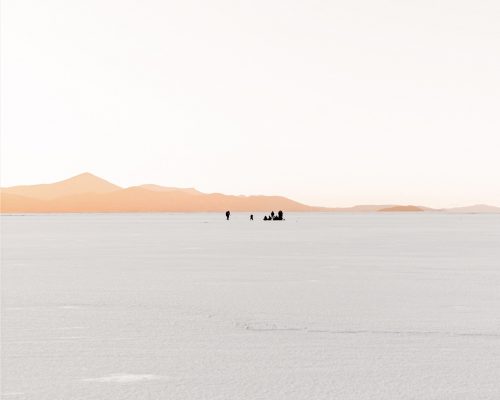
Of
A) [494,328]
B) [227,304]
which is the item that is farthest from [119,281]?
[494,328]

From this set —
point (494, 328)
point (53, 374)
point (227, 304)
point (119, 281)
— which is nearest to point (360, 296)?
point (227, 304)

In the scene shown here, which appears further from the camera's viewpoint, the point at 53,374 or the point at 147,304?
the point at 147,304

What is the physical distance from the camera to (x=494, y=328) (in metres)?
11.3

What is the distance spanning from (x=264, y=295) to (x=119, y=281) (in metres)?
4.72

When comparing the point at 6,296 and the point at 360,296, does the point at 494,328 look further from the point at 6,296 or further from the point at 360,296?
the point at 6,296

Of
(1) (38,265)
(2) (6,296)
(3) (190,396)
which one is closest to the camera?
(3) (190,396)

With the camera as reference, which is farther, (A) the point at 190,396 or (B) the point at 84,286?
(B) the point at 84,286

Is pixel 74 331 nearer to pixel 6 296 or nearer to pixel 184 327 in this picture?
pixel 184 327

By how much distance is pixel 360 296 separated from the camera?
15477 mm

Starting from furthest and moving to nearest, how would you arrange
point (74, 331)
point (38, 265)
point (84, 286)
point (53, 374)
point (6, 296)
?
point (38, 265) < point (84, 286) < point (6, 296) < point (74, 331) < point (53, 374)

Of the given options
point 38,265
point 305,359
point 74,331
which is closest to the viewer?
point 305,359

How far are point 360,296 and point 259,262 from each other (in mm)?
9943

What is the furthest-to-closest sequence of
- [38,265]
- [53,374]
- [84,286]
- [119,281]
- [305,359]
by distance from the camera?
[38,265]
[119,281]
[84,286]
[305,359]
[53,374]

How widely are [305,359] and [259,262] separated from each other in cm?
1639
